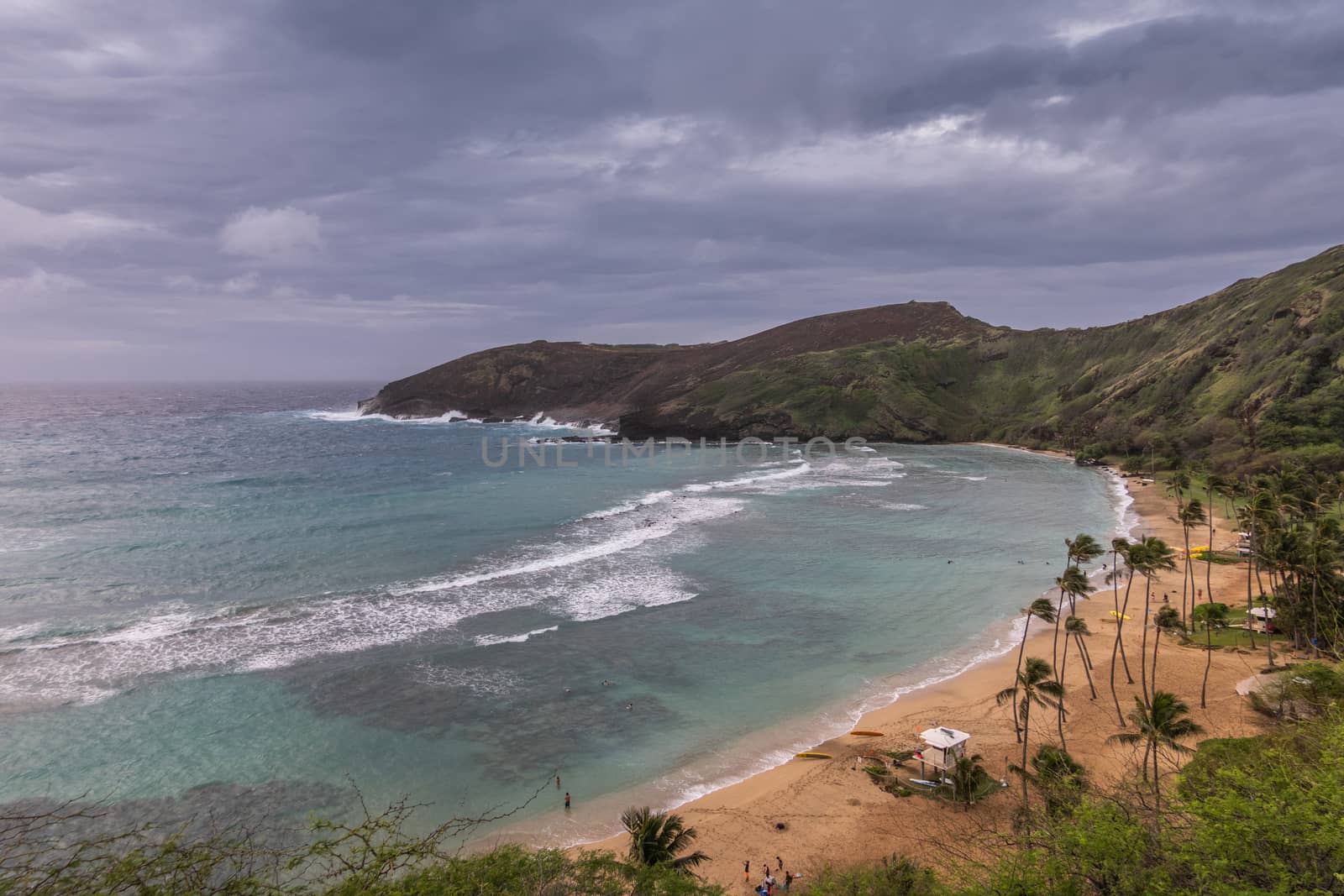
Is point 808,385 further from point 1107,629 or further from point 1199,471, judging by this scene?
point 1107,629

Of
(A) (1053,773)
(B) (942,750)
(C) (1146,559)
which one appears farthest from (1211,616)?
(B) (942,750)

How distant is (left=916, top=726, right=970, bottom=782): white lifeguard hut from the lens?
23859mm

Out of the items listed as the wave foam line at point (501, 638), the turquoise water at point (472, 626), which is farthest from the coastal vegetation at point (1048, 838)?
the wave foam line at point (501, 638)

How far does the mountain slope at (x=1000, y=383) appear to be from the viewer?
277ft

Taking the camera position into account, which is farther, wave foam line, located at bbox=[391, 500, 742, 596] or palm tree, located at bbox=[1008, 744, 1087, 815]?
wave foam line, located at bbox=[391, 500, 742, 596]

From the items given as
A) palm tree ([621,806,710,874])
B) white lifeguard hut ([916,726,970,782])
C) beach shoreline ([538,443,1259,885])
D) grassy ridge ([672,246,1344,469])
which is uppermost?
grassy ridge ([672,246,1344,469])

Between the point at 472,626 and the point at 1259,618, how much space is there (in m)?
42.9

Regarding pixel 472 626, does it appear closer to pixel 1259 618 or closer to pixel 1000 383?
pixel 1259 618

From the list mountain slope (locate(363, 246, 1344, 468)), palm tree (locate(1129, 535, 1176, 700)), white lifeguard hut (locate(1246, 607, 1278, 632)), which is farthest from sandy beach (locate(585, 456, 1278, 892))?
mountain slope (locate(363, 246, 1344, 468))

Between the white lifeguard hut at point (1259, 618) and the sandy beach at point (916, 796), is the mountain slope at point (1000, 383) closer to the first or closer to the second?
the white lifeguard hut at point (1259, 618)

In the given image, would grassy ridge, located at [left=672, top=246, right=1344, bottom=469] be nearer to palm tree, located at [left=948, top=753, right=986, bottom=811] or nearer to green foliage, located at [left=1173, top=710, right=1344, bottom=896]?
palm tree, located at [left=948, top=753, right=986, bottom=811]

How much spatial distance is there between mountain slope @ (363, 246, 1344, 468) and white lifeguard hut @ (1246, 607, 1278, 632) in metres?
50.2

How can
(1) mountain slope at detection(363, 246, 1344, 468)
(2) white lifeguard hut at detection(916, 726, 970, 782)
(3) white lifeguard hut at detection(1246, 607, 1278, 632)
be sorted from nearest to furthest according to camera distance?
(2) white lifeguard hut at detection(916, 726, 970, 782)
(3) white lifeguard hut at detection(1246, 607, 1278, 632)
(1) mountain slope at detection(363, 246, 1344, 468)

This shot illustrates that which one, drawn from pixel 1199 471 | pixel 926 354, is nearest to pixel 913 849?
pixel 1199 471
